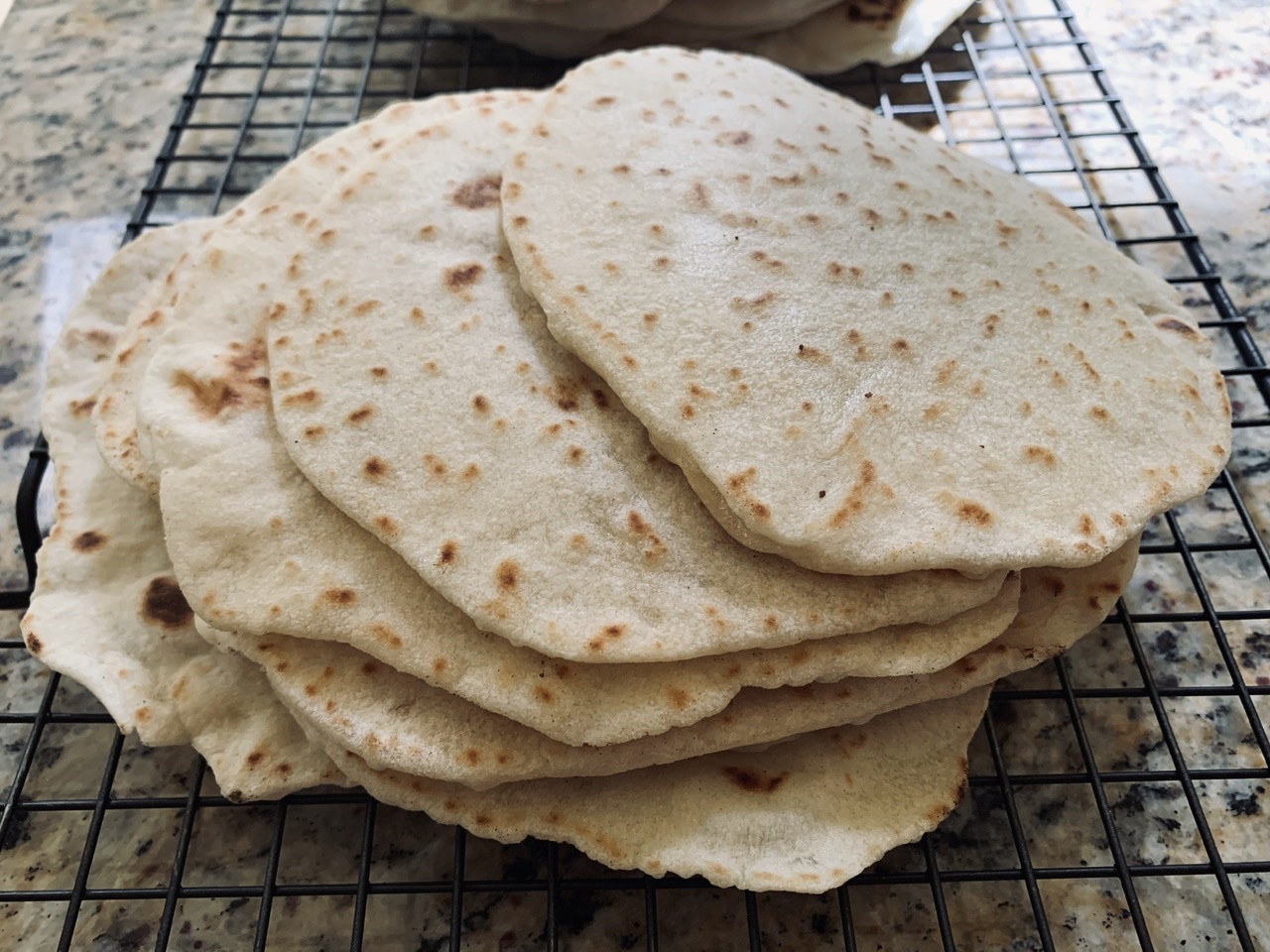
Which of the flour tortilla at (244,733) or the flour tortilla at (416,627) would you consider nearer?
the flour tortilla at (416,627)

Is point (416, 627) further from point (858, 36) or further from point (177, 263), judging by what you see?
point (858, 36)

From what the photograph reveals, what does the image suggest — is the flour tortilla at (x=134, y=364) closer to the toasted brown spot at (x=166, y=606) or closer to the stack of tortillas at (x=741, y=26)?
the toasted brown spot at (x=166, y=606)

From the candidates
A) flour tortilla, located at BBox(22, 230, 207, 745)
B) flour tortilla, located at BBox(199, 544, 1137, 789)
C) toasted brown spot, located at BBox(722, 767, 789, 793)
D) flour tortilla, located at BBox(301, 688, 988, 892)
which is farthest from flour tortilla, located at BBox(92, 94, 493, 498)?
toasted brown spot, located at BBox(722, 767, 789, 793)

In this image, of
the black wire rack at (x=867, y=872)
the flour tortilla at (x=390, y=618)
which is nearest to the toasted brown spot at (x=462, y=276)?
the flour tortilla at (x=390, y=618)

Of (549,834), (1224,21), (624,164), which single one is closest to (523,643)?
(549,834)

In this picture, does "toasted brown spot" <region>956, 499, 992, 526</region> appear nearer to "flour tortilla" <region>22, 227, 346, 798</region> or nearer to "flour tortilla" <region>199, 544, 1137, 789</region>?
"flour tortilla" <region>199, 544, 1137, 789</region>

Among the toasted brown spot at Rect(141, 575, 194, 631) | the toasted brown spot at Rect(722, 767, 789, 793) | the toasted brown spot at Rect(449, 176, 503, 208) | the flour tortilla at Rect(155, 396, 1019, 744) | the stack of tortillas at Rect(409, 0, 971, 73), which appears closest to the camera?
the flour tortilla at Rect(155, 396, 1019, 744)

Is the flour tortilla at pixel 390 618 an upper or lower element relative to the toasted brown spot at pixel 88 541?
upper
